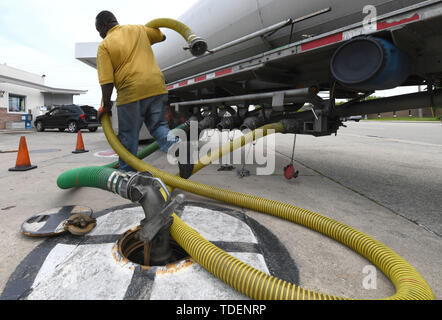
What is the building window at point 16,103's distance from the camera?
1845 centimetres

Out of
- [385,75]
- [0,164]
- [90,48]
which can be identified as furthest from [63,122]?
[385,75]

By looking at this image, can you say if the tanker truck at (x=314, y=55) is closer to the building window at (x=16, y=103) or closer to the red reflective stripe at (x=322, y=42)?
the red reflective stripe at (x=322, y=42)

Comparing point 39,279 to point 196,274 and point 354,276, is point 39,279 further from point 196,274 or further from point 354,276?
point 354,276

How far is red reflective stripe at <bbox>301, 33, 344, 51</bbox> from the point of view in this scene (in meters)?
2.03

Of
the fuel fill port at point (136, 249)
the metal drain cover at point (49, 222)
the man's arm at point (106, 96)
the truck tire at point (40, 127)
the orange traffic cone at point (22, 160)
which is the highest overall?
the man's arm at point (106, 96)

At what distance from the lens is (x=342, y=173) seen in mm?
3826

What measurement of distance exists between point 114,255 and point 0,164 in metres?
4.36

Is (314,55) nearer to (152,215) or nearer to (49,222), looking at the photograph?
(152,215)

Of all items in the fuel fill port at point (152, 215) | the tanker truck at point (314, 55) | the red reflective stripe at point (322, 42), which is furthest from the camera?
the red reflective stripe at point (322, 42)

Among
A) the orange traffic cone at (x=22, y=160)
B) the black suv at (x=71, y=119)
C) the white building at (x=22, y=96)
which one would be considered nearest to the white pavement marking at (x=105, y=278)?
the orange traffic cone at (x=22, y=160)

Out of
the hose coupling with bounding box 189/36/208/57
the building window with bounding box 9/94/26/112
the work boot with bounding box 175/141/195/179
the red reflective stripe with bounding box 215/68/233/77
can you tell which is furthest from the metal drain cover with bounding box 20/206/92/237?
the building window with bounding box 9/94/26/112

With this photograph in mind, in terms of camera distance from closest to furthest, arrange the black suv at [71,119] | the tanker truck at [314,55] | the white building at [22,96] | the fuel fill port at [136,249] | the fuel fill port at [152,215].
→ the fuel fill port at [152,215] < the fuel fill port at [136,249] < the tanker truck at [314,55] < the black suv at [71,119] < the white building at [22,96]

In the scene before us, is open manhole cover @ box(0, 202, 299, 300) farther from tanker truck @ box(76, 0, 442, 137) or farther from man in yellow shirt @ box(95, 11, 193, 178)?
tanker truck @ box(76, 0, 442, 137)

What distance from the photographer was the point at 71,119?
1407cm
